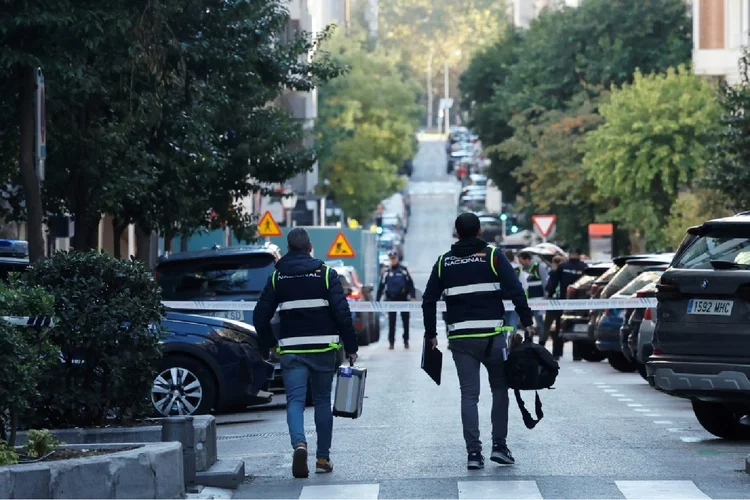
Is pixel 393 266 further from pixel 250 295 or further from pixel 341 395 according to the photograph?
pixel 341 395

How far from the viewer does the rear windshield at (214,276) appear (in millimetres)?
19953

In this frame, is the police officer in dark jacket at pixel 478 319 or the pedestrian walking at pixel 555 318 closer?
the police officer in dark jacket at pixel 478 319

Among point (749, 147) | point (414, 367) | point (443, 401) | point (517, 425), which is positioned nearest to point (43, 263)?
point (517, 425)

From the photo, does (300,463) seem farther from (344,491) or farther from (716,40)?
(716,40)

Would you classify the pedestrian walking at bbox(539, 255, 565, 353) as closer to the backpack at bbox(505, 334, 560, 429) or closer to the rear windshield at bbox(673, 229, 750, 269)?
the rear windshield at bbox(673, 229, 750, 269)

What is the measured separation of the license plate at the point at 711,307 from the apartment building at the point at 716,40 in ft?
128

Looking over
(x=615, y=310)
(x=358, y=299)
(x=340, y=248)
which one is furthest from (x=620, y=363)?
(x=340, y=248)

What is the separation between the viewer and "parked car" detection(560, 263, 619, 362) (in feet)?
91.5

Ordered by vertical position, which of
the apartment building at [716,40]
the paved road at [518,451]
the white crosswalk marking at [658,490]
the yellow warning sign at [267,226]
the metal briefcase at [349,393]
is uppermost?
the apartment building at [716,40]

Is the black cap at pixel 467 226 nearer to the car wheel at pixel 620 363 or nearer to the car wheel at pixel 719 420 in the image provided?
the car wheel at pixel 719 420

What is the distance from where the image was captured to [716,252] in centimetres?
1388

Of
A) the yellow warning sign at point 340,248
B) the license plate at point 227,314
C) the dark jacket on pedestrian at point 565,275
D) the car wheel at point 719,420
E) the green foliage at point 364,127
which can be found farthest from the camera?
the green foliage at point 364,127

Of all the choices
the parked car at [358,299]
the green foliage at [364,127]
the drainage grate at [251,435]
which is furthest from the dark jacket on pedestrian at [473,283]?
the green foliage at [364,127]

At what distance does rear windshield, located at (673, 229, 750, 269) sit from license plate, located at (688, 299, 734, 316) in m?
0.30
